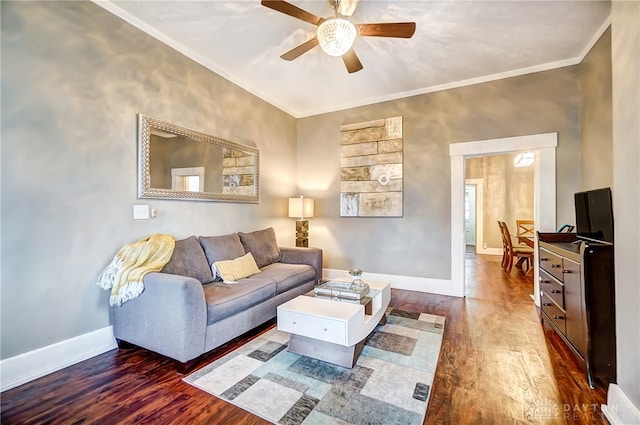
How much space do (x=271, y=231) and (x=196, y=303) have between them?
202 cm

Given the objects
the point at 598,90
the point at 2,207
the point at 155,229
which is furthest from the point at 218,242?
the point at 598,90

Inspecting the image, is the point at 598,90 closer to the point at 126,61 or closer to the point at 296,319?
the point at 296,319

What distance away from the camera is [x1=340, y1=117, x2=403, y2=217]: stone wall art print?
13.7ft

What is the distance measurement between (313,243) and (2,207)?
147 inches

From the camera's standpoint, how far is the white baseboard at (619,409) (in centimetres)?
136

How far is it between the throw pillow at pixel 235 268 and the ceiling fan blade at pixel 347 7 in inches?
102

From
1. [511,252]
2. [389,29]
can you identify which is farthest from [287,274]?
[511,252]

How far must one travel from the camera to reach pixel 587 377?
1.82 meters

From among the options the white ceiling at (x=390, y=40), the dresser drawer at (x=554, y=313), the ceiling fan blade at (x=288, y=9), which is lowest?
the dresser drawer at (x=554, y=313)

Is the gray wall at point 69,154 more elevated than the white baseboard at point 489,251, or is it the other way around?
the gray wall at point 69,154

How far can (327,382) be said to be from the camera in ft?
6.02

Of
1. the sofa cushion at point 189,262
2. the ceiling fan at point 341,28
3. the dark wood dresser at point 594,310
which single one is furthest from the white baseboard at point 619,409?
the sofa cushion at point 189,262

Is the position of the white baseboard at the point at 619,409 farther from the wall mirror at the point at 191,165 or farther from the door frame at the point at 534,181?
the wall mirror at the point at 191,165

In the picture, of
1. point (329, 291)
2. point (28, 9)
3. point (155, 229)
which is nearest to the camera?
point (28, 9)
